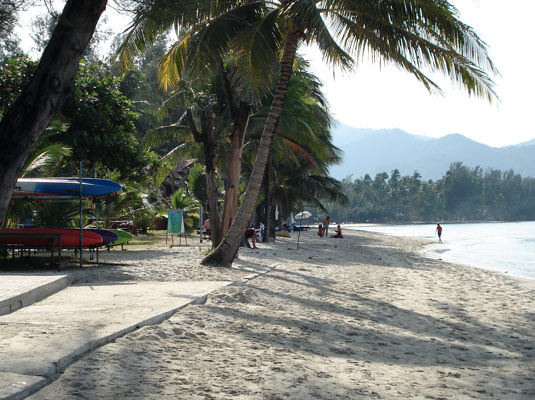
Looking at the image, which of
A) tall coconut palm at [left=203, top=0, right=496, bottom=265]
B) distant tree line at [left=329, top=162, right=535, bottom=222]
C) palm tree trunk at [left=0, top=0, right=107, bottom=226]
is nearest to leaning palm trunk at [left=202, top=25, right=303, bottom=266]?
tall coconut palm at [left=203, top=0, right=496, bottom=265]

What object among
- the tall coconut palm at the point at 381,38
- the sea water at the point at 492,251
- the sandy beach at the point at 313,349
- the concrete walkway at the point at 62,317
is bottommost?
the sea water at the point at 492,251

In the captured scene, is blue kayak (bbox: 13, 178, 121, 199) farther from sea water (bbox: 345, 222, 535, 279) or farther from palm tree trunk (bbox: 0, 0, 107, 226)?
sea water (bbox: 345, 222, 535, 279)

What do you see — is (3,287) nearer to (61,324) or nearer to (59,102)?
(61,324)

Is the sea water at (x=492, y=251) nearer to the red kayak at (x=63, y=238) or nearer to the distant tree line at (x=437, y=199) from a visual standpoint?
the red kayak at (x=63, y=238)

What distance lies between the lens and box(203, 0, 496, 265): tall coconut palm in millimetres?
9422

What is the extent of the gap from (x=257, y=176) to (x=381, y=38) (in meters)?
3.59

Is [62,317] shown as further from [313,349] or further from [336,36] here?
[336,36]

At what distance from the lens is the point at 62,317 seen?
511 cm

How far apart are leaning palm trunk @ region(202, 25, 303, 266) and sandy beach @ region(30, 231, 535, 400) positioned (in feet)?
3.84

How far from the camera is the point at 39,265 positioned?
10438 millimetres

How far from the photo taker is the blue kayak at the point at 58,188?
10.1 meters

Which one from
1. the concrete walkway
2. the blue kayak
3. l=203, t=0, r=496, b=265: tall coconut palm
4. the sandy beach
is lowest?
the sandy beach

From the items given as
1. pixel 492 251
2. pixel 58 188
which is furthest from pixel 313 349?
pixel 492 251

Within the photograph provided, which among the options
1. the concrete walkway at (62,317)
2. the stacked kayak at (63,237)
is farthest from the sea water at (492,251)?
the concrete walkway at (62,317)
